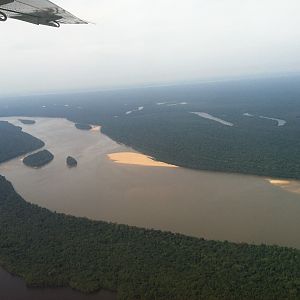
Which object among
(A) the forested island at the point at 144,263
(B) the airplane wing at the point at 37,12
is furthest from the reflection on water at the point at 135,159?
(B) the airplane wing at the point at 37,12

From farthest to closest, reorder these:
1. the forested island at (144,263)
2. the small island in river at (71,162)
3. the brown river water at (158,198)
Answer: the small island in river at (71,162) → the brown river water at (158,198) → the forested island at (144,263)

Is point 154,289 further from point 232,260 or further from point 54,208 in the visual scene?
point 54,208

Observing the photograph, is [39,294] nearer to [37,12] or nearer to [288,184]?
[37,12]

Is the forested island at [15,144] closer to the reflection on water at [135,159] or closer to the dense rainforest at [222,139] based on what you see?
the dense rainforest at [222,139]

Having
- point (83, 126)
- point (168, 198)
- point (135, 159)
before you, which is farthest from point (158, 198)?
point (83, 126)

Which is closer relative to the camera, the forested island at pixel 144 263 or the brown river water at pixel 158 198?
the forested island at pixel 144 263
